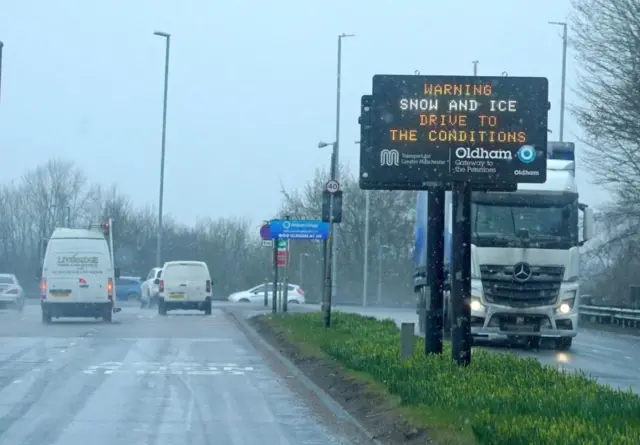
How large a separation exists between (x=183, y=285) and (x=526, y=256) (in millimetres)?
20349

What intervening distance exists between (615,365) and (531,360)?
5.89 m

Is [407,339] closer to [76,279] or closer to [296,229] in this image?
[296,229]

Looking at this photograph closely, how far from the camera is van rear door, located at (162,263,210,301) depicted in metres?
41.7

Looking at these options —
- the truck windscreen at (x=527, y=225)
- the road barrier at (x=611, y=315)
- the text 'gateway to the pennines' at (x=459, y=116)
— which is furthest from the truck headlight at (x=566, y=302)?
the road barrier at (x=611, y=315)

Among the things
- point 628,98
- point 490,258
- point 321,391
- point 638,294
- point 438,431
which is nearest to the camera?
point 438,431

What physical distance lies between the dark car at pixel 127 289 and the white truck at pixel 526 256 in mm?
42933

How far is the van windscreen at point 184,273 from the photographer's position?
41.7 m

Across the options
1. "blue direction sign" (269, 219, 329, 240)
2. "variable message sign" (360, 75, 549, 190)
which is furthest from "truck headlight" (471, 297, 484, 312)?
"blue direction sign" (269, 219, 329, 240)

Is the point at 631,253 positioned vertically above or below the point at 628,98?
below

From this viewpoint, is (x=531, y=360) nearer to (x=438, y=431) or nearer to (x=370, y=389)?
(x=370, y=389)

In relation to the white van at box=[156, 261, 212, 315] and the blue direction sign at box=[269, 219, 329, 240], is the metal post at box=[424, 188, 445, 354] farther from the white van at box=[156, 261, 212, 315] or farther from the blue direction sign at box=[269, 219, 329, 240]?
the white van at box=[156, 261, 212, 315]

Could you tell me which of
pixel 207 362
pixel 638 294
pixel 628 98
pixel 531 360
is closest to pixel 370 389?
pixel 531 360

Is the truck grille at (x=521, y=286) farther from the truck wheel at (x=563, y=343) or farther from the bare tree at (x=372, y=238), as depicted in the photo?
the bare tree at (x=372, y=238)

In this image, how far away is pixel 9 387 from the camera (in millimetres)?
15984
